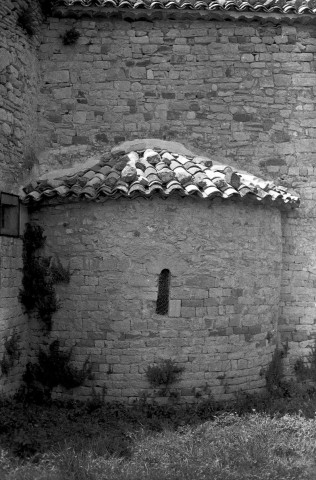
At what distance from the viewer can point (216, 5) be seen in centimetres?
873

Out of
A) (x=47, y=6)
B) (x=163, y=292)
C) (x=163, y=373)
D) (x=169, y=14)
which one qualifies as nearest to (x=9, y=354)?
(x=163, y=373)

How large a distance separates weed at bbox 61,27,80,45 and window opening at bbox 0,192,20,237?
8.91 ft

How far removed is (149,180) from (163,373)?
2566 mm

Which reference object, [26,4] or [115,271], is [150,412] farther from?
[26,4]

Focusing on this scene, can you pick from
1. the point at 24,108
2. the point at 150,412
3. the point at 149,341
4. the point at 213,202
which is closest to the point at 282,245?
the point at 213,202

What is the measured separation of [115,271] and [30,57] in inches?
136

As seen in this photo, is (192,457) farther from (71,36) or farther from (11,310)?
(71,36)

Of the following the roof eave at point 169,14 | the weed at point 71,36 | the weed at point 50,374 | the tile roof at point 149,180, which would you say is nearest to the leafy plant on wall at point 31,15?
the roof eave at point 169,14

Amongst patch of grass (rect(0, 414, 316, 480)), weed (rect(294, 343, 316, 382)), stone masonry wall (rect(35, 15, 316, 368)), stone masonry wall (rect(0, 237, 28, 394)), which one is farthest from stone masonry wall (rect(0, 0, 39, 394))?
weed (rect(294, 343, 316, 382))

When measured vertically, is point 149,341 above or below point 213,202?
below

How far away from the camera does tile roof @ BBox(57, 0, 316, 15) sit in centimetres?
864

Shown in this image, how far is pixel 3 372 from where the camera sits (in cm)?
755

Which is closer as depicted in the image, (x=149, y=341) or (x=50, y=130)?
(x=149, y=341)

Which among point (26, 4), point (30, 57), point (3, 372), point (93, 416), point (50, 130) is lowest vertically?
point (93, 416)
